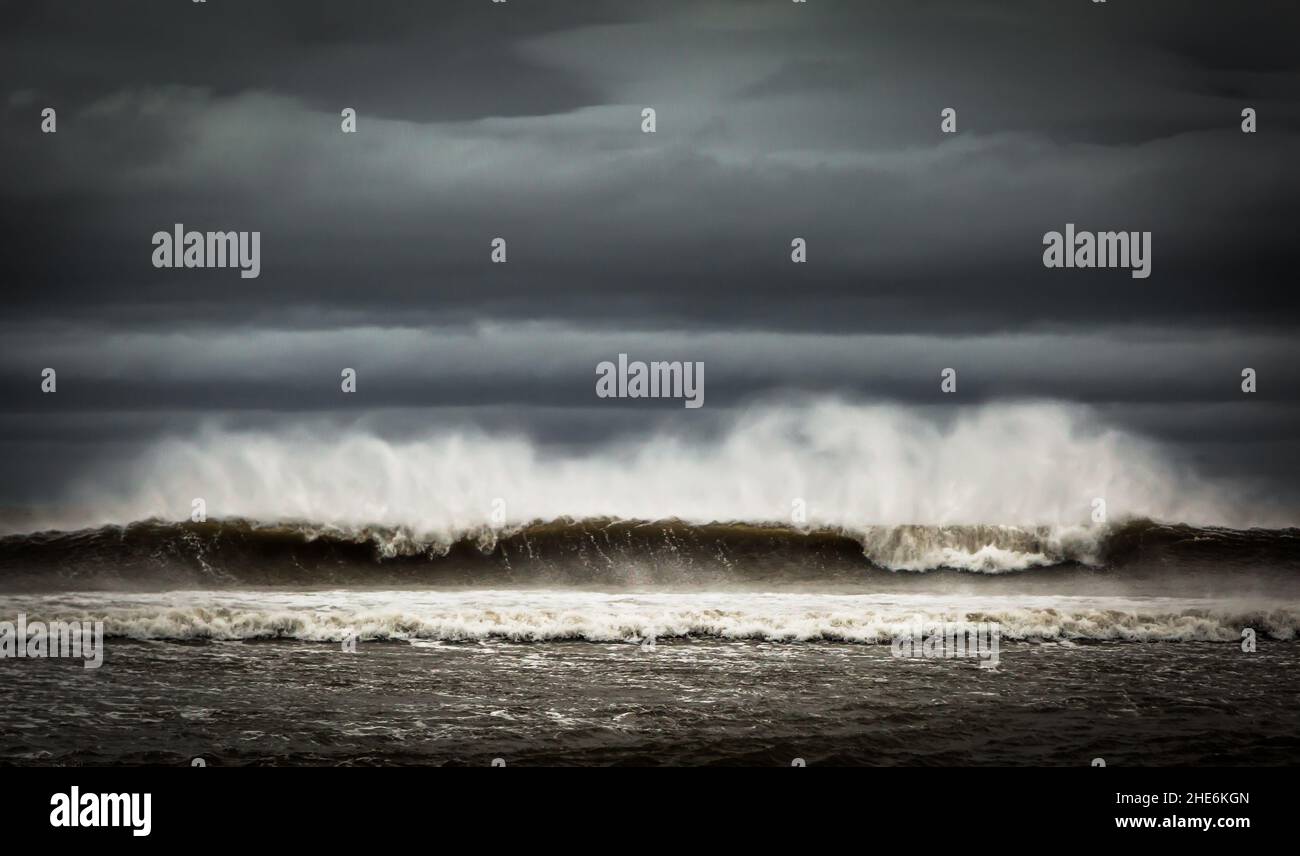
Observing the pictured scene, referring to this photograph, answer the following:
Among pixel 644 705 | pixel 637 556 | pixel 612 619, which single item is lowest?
pixel 644 705

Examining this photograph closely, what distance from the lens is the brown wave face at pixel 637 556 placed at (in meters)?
17.4

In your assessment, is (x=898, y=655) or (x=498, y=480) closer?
(x=898, y=655)

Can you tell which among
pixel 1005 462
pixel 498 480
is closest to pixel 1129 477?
pixel 1005 462

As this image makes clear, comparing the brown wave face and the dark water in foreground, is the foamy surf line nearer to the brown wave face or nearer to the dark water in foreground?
the dark water in foreground

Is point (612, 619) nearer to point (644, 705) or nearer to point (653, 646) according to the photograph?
point (653, 646)

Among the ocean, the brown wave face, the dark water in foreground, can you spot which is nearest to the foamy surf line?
the ocean

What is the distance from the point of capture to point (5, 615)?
1376cm

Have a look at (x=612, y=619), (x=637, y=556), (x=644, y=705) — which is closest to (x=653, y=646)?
(x=612, y=619)

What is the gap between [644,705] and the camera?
30.8ft

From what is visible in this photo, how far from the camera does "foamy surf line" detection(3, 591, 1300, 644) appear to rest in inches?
511

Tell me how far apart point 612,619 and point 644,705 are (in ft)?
13.3
